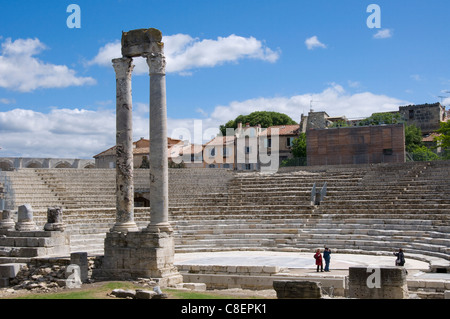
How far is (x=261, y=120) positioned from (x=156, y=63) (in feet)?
183

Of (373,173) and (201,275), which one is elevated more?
(373,173)

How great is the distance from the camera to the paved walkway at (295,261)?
63.2 ft

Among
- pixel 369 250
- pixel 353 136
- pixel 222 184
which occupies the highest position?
pixel 353 136

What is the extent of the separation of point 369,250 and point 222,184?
494 inches

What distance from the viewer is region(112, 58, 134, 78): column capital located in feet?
59.9

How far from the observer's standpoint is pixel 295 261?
22.2 metres

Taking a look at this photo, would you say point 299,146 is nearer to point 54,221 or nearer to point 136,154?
point 136,154

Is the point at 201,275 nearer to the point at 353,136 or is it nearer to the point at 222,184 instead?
the point at 222,184

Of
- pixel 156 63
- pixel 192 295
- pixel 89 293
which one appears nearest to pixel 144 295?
pixel 192 295

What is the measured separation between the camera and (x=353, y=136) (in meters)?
39.4

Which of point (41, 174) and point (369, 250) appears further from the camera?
point (41, 174)

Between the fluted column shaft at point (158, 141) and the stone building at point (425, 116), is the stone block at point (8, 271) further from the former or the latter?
the stone building at point (425, 116)

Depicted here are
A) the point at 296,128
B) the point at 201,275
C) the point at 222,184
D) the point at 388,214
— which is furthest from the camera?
the point at 296,128

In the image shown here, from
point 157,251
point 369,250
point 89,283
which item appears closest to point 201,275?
point 157,251
